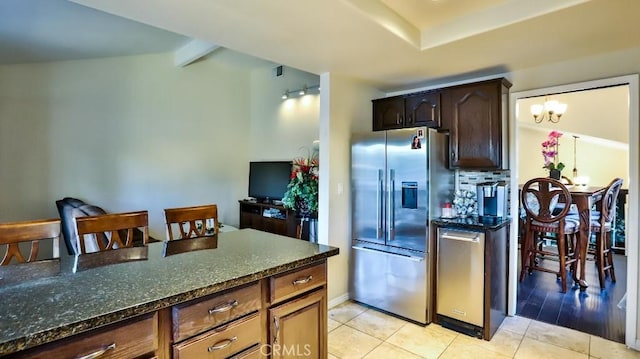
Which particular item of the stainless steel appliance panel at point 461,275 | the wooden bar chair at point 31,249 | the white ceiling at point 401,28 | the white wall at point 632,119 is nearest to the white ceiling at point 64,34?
the white ceiling at point 401,28

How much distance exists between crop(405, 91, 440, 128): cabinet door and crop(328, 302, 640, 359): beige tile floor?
6.40ft

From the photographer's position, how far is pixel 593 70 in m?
2.71

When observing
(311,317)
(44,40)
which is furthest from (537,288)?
(44,40)

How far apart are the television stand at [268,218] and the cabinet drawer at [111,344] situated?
3478 millimetres

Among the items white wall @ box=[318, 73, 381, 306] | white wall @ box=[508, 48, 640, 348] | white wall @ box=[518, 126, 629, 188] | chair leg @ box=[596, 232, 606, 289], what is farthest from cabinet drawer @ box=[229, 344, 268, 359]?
white wall @ box=[518, 126, 629, 188]

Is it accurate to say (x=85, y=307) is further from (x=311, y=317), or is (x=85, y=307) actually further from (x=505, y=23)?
(x=505, y=23)

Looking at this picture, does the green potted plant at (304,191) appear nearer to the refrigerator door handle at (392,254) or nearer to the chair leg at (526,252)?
the refrigerator door handle at (392,254)

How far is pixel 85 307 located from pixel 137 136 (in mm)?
4208

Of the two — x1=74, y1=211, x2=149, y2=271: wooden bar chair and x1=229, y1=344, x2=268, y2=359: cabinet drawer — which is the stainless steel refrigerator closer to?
x1=229, y1=344, x2=268, y2=359: cabinet drawer

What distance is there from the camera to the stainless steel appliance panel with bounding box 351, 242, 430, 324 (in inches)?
115

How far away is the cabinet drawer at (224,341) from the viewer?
124cm

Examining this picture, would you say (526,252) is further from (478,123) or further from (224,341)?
(224,341)

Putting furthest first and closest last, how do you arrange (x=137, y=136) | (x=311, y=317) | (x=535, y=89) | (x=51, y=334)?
(x=137, y=136) < (x=535, y=89) < (x=311, y=317) < (x=51, y=334)

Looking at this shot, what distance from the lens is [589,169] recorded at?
233 inches
